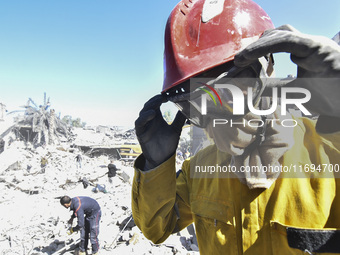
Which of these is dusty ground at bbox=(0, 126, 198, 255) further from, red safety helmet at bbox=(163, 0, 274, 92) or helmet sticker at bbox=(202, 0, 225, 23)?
helmet sticker at bbox=(202, 0, 225, 23)

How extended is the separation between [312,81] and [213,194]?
1.02m

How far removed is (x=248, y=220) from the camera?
133cm

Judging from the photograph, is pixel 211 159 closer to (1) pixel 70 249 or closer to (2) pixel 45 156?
(1) pixel 70 249

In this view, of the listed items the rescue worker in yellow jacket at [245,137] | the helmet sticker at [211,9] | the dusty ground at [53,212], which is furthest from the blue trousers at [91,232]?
the helmet sticker at [211,9]

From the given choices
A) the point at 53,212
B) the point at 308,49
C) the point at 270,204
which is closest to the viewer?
the point at 308,49

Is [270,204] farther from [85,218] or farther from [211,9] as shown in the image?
[85,218]

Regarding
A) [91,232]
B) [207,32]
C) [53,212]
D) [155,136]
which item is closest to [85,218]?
[91,232]

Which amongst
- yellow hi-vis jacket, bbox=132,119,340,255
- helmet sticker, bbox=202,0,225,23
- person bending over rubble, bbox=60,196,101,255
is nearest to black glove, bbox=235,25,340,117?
yellow hi-vis jacket, bbox=132,119,340,255

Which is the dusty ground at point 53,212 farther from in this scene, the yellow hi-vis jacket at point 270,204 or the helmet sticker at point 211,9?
the helmet sticker at point 211,9

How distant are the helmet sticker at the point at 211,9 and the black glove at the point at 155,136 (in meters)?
0.60

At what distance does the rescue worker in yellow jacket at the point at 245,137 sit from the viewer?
1.15m

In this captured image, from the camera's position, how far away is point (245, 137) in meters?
1.32

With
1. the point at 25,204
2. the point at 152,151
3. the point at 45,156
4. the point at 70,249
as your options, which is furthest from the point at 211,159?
the point at 45,156

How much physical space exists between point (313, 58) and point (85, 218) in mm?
7027
